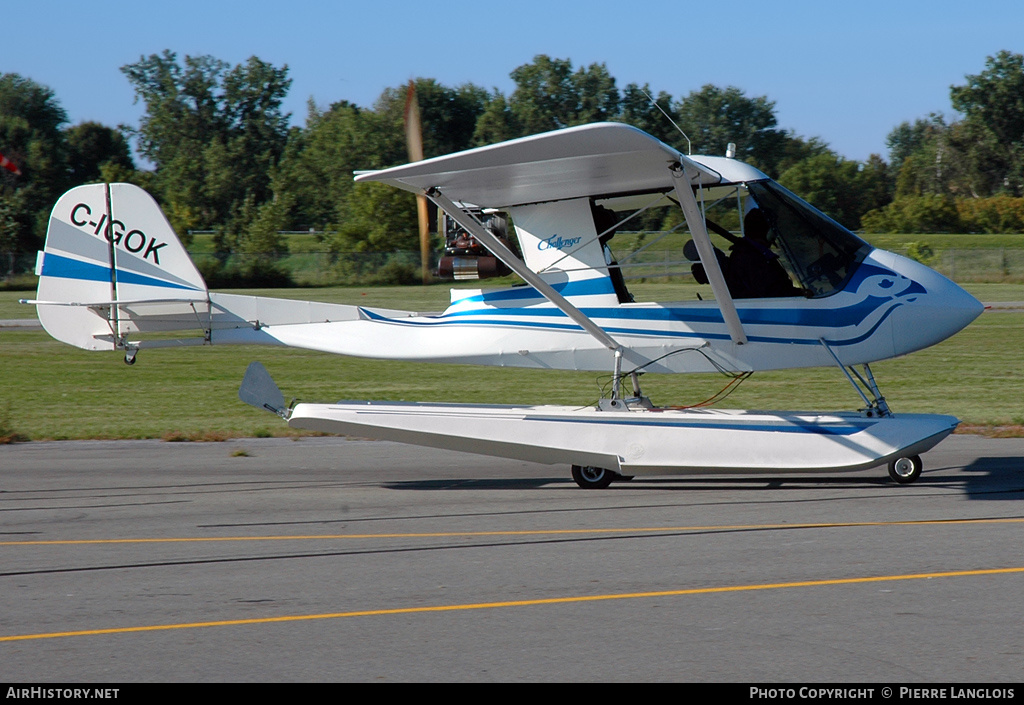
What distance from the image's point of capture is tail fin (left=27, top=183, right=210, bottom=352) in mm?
10172

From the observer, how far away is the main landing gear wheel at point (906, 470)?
29.5 ft

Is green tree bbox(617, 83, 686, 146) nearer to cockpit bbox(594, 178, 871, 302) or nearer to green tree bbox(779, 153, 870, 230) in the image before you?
green tree bbox(779, 153, 870, 230)

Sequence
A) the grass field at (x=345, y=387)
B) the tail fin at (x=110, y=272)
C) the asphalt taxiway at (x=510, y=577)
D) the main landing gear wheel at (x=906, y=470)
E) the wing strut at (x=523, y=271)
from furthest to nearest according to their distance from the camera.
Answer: the grass field at (x=345, y=387) → the tail fin at (x=110, y=272) → the main landing gear wheel at (x=906, y=470) → the wing strut at (x=523, y=271) → the asphalt taxiway at (x=510, y=577)

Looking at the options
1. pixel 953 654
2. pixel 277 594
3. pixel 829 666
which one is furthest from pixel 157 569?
pixel 953 654

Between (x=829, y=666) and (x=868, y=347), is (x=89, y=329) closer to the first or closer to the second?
(x=868, y=347)

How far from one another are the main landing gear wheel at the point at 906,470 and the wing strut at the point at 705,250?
1.70m

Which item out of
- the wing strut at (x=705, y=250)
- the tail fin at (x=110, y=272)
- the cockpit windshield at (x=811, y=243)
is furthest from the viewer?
the tail fin at (x=110, y=272)

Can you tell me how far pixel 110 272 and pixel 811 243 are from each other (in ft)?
22.1

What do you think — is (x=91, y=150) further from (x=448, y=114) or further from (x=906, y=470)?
(x=906, y=470)

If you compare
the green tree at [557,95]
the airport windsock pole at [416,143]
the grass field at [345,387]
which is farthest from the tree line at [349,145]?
the airport windsock pole at [416,143]

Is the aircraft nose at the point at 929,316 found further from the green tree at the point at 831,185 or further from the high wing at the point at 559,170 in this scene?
the green tree at the point at 831,185

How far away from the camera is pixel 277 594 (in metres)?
5.66

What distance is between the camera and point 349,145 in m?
71.1

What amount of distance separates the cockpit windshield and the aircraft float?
0.04 feet
